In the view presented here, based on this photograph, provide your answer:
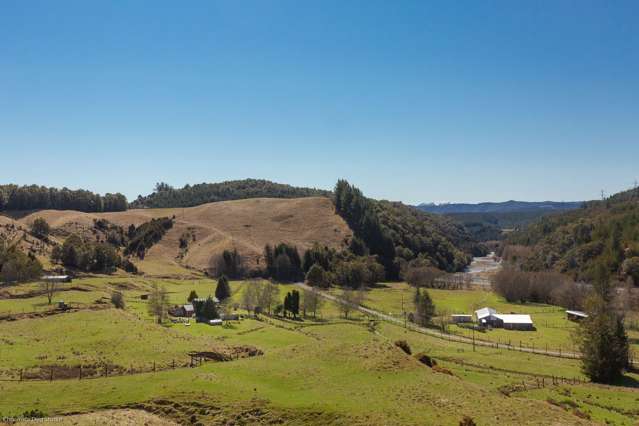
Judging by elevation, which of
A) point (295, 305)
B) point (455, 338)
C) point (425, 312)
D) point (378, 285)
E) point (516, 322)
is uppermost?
point (295, 305)

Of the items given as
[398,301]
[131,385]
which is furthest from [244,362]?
[398,301]

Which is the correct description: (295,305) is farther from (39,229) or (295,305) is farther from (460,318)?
(39,229)

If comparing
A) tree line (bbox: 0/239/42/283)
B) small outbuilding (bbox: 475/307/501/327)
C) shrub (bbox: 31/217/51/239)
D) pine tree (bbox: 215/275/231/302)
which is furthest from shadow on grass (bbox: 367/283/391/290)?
shrub (bbox: 31/217/51/239)

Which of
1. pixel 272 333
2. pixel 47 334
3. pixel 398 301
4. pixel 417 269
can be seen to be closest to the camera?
pixel 47 334

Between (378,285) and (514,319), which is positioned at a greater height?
(378,285)

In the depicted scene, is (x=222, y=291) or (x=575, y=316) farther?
(x=222, y=291)

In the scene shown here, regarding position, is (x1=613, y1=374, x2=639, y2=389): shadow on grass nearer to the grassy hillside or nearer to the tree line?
the grassy hillside

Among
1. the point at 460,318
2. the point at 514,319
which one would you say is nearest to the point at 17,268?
the point at 460,318

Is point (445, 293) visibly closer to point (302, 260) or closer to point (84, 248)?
point (302, 260)

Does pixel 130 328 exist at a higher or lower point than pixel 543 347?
higher

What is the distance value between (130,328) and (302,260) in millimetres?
113982

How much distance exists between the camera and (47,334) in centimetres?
6128

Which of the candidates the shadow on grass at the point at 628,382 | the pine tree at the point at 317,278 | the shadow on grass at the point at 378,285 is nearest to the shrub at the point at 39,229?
the pine tree at the point at 317,278

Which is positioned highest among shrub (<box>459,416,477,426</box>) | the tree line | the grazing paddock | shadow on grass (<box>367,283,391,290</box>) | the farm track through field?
the tree line
